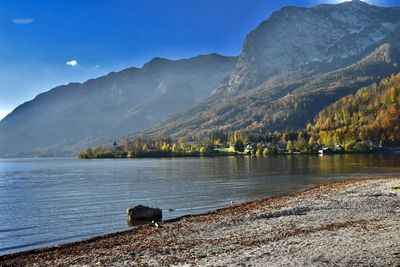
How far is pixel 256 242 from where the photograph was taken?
30.6 m

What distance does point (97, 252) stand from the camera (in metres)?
30.8

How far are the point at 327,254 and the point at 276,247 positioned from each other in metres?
3.69

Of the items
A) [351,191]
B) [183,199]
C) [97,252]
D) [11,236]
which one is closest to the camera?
[97,252]

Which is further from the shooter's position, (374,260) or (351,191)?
(351,191)

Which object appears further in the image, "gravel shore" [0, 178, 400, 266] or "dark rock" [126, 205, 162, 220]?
"dark rock" [126, 205, 162, 220]

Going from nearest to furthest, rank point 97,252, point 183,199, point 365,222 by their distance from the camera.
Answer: point 97,252 < point 365,222 < point 183,199

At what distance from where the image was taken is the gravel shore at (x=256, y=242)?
25828mm

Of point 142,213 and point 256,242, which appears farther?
point 142,213

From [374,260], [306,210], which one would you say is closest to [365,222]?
[306,210]

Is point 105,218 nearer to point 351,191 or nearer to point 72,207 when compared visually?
point 72,207

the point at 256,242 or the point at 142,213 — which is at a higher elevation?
the point at 256,242

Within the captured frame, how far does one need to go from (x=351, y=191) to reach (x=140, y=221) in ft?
105

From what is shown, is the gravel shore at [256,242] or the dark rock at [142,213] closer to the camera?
the gravel shore at [256,242]

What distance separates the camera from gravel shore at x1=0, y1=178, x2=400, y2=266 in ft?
84.7
